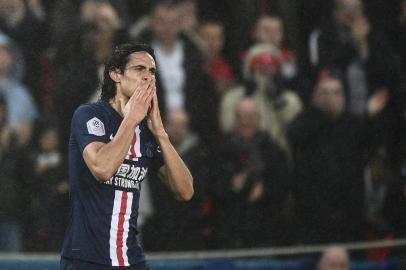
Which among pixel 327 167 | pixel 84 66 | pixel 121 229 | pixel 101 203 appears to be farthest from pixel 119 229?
pixel 327 167

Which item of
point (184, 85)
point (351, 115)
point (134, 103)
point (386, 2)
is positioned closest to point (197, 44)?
point (184, 85)

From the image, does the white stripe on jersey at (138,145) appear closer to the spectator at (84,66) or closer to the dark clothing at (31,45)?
the spectator at (84,66)

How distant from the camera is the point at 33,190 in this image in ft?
26.4

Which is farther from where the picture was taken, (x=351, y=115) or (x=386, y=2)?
(x=386, y=2)

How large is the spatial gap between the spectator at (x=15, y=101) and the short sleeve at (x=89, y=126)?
Answer: 3304mm

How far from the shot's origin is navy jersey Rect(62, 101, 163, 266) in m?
4.74

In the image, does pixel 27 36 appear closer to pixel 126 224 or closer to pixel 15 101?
pixel 15 101

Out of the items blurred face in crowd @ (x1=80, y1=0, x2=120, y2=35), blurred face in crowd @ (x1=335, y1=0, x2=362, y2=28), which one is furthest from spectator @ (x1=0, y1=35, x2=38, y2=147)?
blurred face in crowd @ (x1=335, y1=0, x2=362, y2=28)

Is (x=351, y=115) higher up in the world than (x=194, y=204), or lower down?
higher up

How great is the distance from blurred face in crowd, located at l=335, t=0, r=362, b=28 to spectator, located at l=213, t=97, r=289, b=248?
1.37 meters

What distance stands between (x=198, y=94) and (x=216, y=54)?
65 cm

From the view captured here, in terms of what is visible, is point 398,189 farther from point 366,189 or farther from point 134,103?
point 134,103

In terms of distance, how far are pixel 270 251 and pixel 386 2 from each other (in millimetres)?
2925

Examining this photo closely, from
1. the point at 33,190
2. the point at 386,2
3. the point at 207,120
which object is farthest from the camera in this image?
the point at 386,2
